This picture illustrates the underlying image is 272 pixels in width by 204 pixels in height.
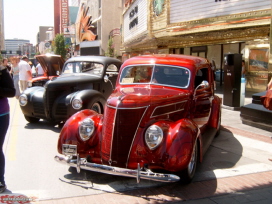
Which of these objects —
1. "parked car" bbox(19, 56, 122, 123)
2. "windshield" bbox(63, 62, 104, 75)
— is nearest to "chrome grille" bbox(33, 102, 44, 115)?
"parked car" bbox(19, 56, 122, 123)

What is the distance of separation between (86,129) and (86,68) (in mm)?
4610

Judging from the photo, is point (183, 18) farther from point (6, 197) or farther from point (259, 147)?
point (6, 197)

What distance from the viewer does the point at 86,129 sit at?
4.50 metres

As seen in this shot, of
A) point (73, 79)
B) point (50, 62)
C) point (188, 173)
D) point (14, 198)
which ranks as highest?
point (50, 62)

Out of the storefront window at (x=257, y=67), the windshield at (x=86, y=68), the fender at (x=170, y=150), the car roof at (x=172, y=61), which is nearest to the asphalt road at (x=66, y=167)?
the fender at (x=170, y=150)

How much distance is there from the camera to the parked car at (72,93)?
722 centimetres

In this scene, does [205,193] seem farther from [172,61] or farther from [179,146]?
[172,61]

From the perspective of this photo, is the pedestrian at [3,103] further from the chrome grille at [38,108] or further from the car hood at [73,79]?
the chrome grille at [38,108]

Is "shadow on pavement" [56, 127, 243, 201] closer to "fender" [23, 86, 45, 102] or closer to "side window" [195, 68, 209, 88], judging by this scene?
"side window" [195, 68, 209, 88]

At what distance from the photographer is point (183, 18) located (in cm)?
1421

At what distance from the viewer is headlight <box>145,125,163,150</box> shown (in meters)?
3.97

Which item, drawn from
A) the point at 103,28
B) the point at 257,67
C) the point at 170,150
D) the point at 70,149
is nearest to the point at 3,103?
the point at 70,149

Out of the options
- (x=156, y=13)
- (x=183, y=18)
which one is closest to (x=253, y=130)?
(x=183, y=18)

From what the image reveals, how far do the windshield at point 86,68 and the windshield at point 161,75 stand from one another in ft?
10.3
